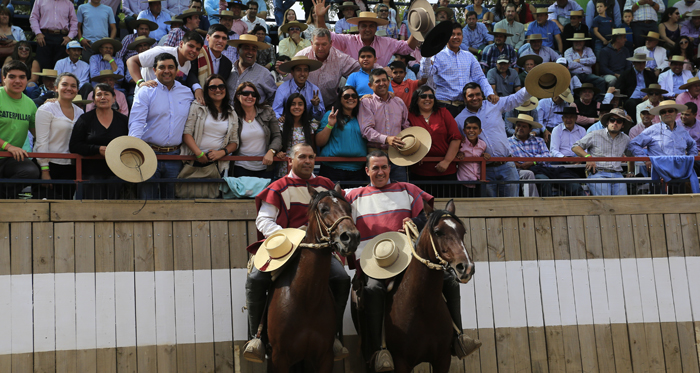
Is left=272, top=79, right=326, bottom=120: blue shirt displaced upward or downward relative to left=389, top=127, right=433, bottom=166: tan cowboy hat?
upward

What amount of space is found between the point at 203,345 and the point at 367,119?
10.1ft

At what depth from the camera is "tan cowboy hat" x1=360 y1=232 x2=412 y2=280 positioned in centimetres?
611

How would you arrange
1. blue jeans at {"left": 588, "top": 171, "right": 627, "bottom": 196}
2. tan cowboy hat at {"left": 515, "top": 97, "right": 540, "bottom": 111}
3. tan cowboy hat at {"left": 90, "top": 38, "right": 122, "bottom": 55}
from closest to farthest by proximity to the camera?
blue jeans at {"left": 588, "top": 171, "right": 627, "bottom": 196}
tan cowboy hat at {"left": 515, "top": 97, "right": 540, "bottom": 111}
tan cowboy hat at {"left": 90, "top": 38, "right": 122, "bottom": 55}

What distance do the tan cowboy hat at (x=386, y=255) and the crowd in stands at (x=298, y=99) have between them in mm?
1873

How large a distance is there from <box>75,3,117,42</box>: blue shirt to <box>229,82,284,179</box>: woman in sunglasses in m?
5.84

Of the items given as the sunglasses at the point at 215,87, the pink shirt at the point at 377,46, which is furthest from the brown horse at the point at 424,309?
the pink shirt at the point at 377,46

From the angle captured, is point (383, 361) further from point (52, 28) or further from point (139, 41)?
point (52, 28)

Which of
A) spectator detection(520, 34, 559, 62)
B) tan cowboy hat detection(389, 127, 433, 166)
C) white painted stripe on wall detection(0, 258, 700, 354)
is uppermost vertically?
spectator detection(520, 34, 559, 62)

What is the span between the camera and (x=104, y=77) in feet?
35.4

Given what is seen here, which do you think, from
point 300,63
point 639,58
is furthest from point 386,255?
point 639,58

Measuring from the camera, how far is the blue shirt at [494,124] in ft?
28.9

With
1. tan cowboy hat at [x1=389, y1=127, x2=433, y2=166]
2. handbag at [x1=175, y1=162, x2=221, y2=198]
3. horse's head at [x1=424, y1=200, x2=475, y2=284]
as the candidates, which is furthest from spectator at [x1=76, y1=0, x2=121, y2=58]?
horse's head at [x1=424, y1=200, x2=475, y2=284]

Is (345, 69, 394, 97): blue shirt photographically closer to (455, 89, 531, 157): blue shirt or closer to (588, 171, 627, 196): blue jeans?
(455, 89, 531, 157): blue shirt

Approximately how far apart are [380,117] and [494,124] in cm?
157
